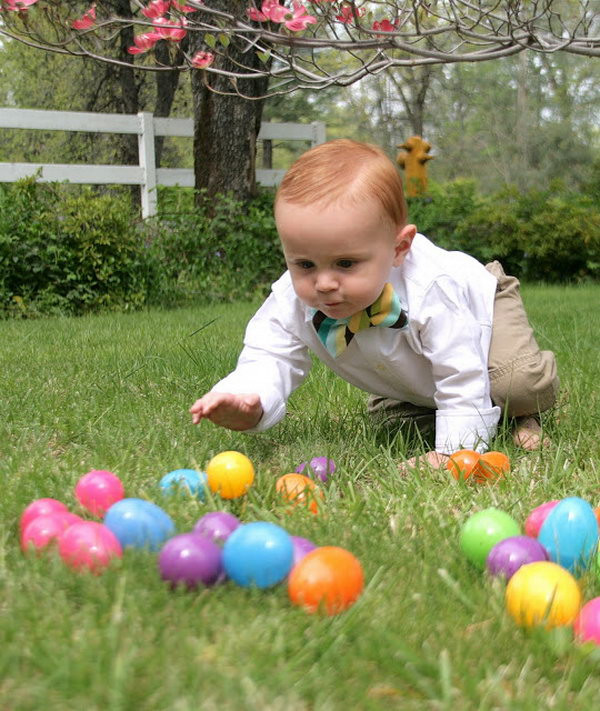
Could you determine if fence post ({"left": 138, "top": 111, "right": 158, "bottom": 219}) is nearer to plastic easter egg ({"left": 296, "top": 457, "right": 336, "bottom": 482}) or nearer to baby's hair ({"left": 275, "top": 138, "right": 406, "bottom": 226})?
baby's hair ({"left": 275, "top": 138, "right": 406, "bottom": 226})

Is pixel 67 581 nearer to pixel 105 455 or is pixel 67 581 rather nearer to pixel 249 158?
pixel 105 455

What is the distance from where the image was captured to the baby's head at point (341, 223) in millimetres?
2107

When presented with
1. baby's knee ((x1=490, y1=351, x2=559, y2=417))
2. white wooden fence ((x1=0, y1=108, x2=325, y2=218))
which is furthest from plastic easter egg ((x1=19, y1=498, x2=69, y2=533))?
white wooden fence ((x1=0, y1=108, x2=325, y2=218))

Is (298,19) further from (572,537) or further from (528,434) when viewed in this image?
(572,537)

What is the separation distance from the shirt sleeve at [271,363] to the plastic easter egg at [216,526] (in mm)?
784

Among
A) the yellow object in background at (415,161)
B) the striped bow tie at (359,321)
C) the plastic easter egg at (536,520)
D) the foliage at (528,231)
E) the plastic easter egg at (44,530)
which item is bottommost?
the foliage at (528,231)

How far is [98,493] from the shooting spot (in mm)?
1849

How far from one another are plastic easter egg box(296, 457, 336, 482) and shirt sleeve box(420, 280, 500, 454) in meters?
0.38

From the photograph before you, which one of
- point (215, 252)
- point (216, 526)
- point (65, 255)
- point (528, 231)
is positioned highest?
point (216, 526)

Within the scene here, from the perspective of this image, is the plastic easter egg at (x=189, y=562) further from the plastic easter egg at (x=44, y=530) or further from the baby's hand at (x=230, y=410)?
the baby's hand at (x=230, y=410)

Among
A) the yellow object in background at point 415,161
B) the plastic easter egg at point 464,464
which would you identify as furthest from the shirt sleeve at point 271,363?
the yellow object in background at point 415,161

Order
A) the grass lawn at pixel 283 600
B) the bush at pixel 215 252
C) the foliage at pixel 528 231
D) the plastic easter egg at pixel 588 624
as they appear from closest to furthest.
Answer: the grass lawn at pixel 283 600 → the plastic easter egg at pixel 588 624 → the bush at pixel 215 252 → the foliage at pixel 528 231

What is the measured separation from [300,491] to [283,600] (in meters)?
0.54

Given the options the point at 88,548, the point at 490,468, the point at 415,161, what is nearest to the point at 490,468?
the point at 490,468
